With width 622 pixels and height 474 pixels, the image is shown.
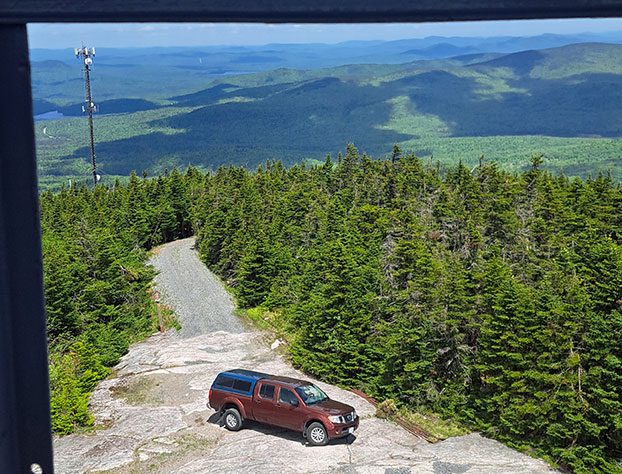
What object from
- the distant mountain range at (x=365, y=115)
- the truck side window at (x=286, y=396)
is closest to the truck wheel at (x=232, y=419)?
the truck side window at (x=286, y=396)

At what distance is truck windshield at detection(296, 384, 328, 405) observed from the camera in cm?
1494

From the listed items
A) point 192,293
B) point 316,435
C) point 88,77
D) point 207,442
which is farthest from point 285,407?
point 88,77

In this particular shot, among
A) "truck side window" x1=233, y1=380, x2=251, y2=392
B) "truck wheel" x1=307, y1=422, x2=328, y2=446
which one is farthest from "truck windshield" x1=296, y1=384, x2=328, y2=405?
"truck side window" x1=233, y1=380, x2=251, y2=392

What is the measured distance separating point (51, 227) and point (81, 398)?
64.2ft

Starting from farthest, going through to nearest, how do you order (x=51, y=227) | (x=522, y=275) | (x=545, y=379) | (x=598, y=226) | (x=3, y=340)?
(x=51, y=227) → (x=598, y=226) → (x=522, y=275) → (x=545, y=379) → (x=3, y=340)

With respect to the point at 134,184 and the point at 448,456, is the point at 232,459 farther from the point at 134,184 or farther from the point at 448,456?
the point at 134,184

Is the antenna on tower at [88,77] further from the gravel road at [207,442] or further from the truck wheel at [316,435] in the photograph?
the truck wheel at [316,435]

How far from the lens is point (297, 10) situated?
1.14m

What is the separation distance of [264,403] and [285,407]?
1.71 feet

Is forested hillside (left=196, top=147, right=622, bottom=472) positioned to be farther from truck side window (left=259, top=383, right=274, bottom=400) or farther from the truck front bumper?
truck side window (left=259, top=383, right=274, bottom=400)

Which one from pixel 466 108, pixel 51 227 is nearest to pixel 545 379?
pixel 51 227

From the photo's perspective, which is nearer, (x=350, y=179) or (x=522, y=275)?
(x=522, y=275)

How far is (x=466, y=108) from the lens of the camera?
163000 mm

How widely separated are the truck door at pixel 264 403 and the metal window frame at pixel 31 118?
1399 centimetres
